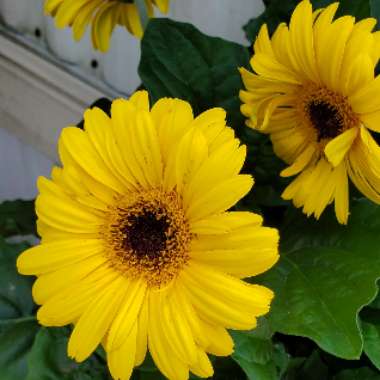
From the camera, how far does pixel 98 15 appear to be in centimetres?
62

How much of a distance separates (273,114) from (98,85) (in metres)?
0.67

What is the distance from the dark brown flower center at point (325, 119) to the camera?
44 cm

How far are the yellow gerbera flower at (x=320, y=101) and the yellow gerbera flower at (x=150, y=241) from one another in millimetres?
61

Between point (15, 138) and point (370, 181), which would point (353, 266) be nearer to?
point (370, 181)

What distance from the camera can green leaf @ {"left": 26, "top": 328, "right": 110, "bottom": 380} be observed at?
0.56 meters

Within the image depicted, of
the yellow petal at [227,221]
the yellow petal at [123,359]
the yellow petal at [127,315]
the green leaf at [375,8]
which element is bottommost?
the yellow petal at [123,359]

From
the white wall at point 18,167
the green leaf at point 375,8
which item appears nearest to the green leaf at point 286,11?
the green leaf at point 375,8

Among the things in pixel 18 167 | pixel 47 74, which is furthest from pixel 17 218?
pixel 18 167

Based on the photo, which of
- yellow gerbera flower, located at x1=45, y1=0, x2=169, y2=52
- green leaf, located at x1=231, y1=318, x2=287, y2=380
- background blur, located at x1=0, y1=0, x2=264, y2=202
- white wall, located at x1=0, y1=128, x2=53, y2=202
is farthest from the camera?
white wall, located at x1=0, y1=128, x2=53, y2=202

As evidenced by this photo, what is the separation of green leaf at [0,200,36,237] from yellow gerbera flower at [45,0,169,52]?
0.18m

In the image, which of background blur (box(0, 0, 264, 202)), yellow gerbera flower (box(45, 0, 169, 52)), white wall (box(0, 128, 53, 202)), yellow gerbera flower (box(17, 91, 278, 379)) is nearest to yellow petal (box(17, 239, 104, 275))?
yellow gerbera flower (box(17, 91, 278, 379))

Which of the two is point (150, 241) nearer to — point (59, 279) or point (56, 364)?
point (59, 279)

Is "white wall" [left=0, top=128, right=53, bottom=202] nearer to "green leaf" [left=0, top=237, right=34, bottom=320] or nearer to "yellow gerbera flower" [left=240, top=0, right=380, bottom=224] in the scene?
"green leaf" [left=0, top=237, right=34, bottom=320]

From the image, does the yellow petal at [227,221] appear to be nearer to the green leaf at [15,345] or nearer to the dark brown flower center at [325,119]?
the dark brown flower center at [325,119]
